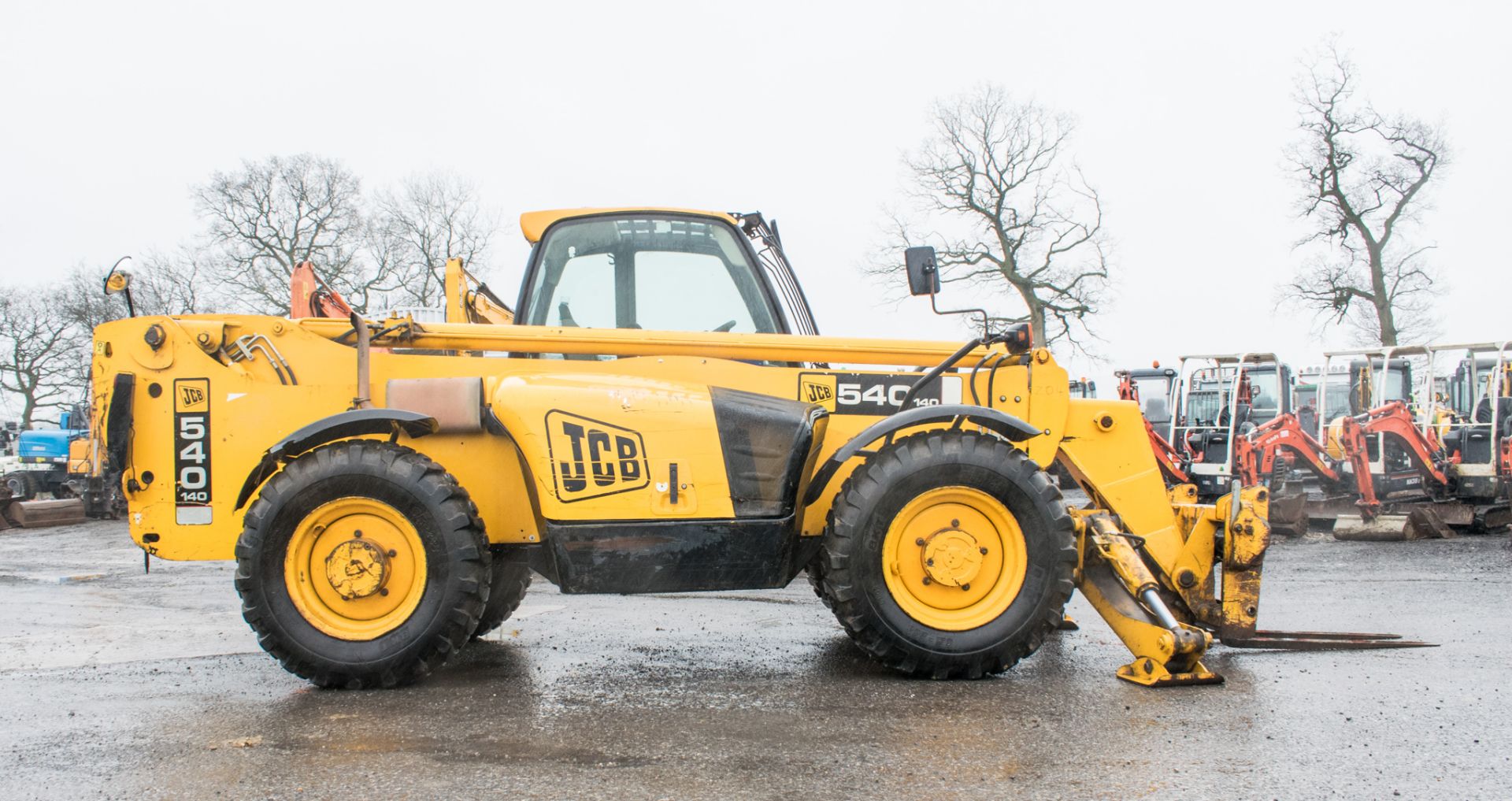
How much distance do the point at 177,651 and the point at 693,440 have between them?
3.44 m

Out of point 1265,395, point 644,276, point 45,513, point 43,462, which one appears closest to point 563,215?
point 644,276

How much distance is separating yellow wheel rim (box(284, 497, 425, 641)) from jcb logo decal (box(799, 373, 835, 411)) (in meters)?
1.87

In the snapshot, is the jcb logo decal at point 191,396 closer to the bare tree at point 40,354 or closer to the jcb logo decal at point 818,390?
the jcb logo decal at point 818,390

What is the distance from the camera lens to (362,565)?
185 inches

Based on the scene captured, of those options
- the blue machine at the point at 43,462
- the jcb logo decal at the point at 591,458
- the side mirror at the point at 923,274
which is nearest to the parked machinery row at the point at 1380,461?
the side mirror at the point at 923,274

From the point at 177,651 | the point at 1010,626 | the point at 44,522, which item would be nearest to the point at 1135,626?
the point at 1010,626

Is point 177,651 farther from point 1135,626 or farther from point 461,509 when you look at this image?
point 1135,626

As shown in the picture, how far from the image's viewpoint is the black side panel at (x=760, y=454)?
4.78 metres

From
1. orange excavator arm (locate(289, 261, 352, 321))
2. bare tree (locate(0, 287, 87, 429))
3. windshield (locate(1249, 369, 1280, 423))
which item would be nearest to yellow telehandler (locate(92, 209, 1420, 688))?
orange excavator arm (locate(289, 261, 352, 321))

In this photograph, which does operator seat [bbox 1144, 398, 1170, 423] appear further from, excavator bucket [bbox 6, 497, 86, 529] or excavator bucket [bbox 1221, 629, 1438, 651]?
excavator bucket [bbox 6, 497, 86, 529]

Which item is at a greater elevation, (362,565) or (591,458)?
(591,458)

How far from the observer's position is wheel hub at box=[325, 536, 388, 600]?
4707mm

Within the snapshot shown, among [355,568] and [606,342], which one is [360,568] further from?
[606,342]

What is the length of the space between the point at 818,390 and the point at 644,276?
45.5 inches
